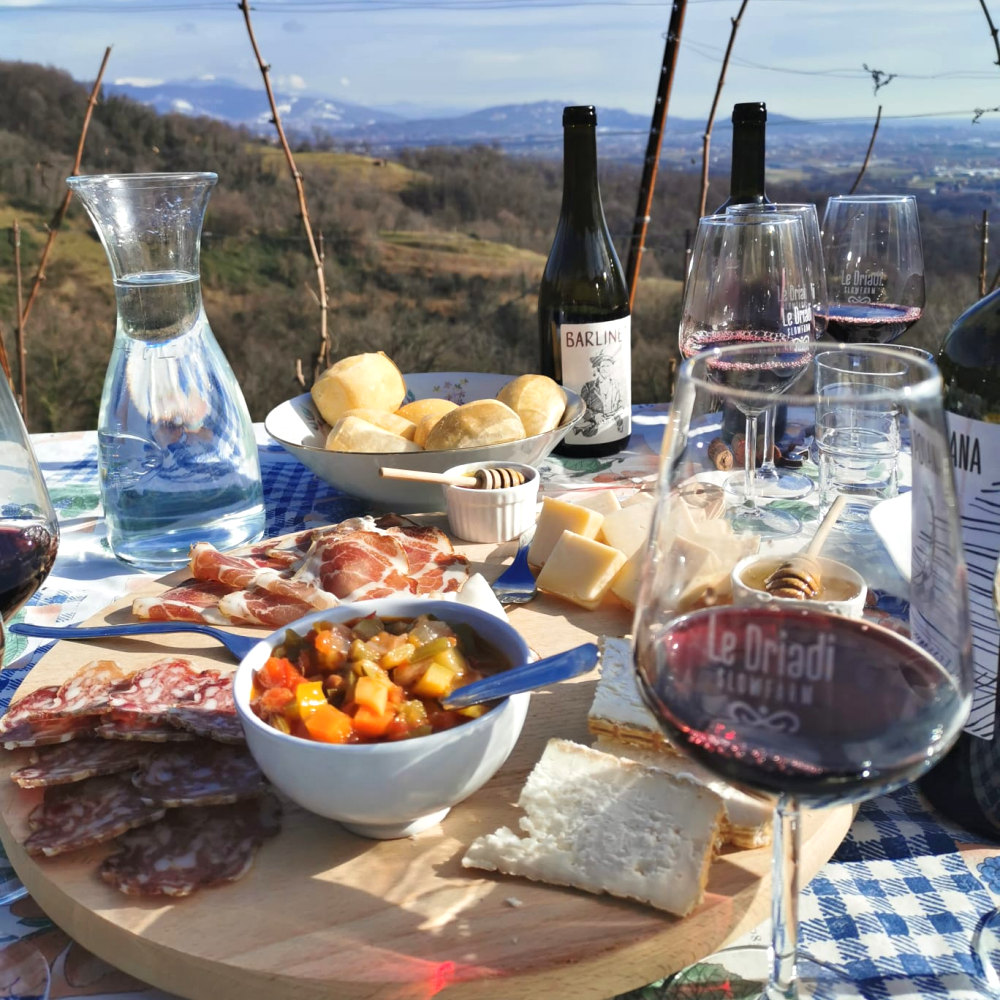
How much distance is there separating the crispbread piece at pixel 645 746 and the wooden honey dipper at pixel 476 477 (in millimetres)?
541

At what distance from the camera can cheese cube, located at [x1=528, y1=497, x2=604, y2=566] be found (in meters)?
1.39

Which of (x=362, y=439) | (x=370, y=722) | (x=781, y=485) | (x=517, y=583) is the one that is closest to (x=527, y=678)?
(x=370, y=722)

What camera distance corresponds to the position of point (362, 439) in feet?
5.37

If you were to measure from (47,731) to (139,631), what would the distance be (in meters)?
0.27

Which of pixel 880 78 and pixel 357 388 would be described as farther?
pixel 880 78

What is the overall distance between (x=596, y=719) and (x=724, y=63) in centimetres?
231

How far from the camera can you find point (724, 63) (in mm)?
2686

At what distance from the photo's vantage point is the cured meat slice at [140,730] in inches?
36.1

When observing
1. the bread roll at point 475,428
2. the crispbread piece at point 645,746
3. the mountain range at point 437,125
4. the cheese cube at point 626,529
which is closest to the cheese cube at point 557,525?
the cheese cube at point 626,529

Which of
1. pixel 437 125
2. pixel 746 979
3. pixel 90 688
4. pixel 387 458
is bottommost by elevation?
pixel 746 979

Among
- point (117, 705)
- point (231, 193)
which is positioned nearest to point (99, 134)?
point (231, 193)

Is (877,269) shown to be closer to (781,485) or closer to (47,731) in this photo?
(781,485)

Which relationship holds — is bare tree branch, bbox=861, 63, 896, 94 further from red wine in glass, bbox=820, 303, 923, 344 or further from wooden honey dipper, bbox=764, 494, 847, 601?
wooden honey dipper, bbox=764, 494, 847, 601

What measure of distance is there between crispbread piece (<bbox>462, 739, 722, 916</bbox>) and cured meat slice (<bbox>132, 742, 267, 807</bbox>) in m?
0.22
